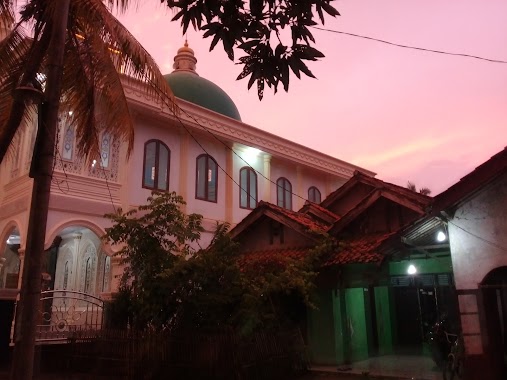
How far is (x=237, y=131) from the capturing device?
64.3 feet

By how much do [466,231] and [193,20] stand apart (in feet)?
23.3

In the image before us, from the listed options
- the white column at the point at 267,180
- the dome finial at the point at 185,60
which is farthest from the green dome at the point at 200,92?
the white column at the point at 267,180

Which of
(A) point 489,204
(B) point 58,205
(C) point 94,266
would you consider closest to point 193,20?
(A) point 489,204

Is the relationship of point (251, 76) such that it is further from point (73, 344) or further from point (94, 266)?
point (94, 266)

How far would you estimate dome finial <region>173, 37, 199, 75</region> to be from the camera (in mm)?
23109

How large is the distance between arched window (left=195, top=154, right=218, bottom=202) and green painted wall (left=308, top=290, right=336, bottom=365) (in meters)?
7.92

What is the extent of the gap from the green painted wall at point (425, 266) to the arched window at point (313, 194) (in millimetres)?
11624

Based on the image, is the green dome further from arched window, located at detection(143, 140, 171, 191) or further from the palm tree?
the palm tree

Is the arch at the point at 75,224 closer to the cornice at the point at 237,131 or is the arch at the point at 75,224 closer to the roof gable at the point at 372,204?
the cornice at the point at 237,131

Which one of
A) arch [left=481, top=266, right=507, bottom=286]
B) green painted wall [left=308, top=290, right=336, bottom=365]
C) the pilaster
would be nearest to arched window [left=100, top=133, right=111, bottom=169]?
the pilaster

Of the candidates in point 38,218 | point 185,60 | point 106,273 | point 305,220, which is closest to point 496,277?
point 305,220

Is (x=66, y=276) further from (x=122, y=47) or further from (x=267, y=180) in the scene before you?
(x=122, y=47)

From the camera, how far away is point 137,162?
54.7ft

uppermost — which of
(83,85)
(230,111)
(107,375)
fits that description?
(230,111)
